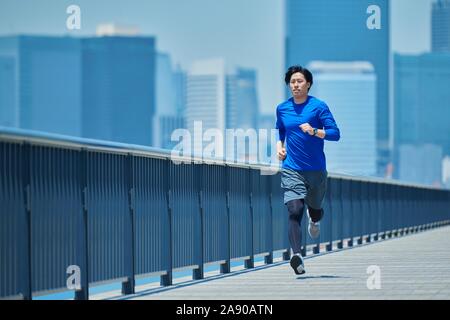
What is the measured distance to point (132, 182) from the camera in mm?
12234

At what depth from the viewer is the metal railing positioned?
991 centimetres

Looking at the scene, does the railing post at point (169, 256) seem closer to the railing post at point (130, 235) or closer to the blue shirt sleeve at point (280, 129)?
the railing post at point (130, 235)

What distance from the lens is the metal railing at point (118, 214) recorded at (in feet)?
32.5

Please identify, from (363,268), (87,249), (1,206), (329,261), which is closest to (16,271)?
(1,206)

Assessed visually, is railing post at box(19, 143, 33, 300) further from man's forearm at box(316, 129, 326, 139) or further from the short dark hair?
the short dark hair

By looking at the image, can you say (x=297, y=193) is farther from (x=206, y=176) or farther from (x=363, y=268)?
(x=363, y=268)

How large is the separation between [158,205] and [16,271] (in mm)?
3295

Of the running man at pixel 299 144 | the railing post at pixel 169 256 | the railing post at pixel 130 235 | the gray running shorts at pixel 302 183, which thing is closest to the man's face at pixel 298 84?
the running man at pixel 299 144

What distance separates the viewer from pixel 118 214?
38.9ft

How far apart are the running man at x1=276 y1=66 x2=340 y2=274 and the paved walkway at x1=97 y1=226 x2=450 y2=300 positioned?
2.11 feet

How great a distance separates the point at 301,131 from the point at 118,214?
239 cm

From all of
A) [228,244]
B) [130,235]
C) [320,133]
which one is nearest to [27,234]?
[130,235]

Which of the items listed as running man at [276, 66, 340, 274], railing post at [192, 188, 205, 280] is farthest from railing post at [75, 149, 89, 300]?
railing post at [192, 188, 205, 280]

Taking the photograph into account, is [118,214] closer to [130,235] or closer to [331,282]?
[130,235]
